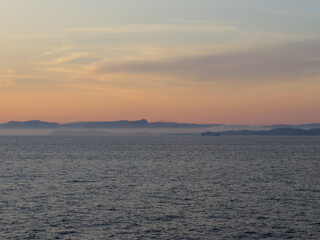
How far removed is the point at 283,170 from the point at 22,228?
79.7 m

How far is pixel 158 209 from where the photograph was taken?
57.9 meters

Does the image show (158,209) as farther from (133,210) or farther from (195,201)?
(195,201)

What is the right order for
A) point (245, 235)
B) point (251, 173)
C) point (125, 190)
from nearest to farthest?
point (245, 235)
point (125, 190)
point (251, 173)

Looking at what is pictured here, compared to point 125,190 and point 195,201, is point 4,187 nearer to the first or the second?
point 125,190

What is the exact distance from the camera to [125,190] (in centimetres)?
7600

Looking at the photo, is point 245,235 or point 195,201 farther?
point 195,201

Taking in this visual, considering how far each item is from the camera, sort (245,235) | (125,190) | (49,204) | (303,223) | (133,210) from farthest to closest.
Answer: (125,190)
(49,204)
(133,210)
(303,223)
(245,235)

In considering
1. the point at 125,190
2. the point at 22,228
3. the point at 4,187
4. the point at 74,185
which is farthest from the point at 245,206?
the point at 4,187

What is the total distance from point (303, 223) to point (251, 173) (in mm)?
56224

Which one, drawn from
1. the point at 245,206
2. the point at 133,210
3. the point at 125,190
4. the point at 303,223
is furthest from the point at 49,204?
the point at 303,223

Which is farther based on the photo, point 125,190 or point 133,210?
point 125,190

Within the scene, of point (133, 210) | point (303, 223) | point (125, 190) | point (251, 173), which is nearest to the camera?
point (303, 223)

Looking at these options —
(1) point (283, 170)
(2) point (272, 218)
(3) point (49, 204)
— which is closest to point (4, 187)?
(3) point (49, 204)

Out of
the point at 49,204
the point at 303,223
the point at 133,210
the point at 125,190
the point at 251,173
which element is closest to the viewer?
the point at 303,223
